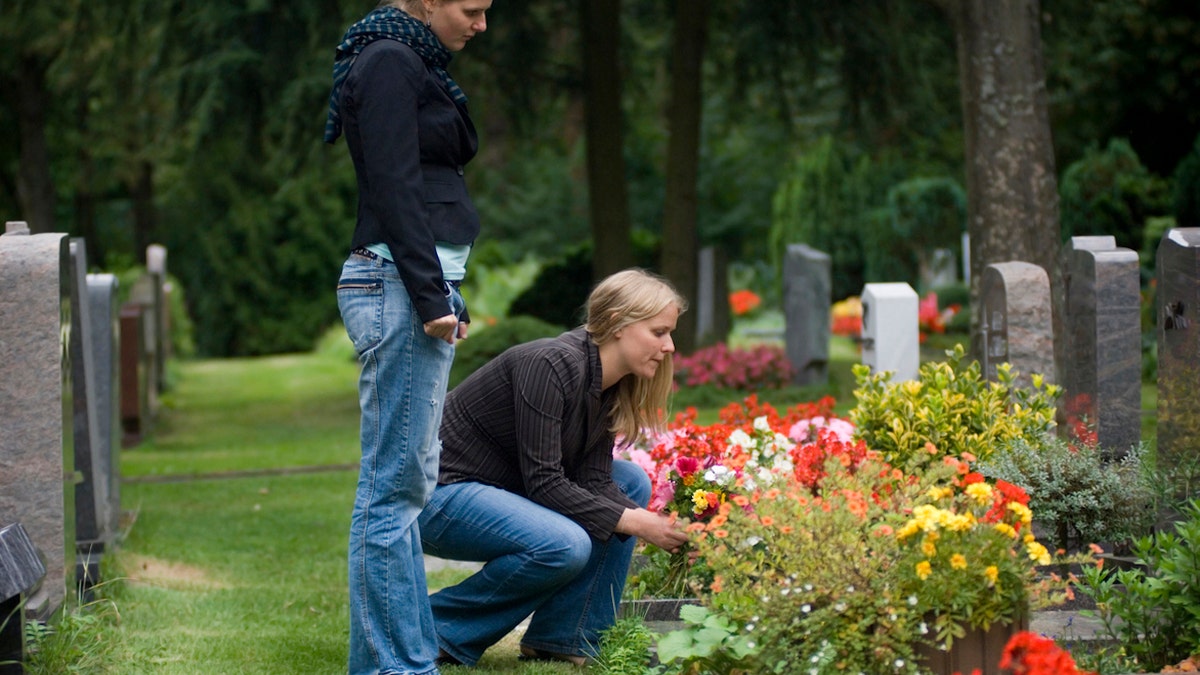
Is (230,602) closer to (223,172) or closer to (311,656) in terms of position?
(311,656)

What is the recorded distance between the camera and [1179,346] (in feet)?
15.9

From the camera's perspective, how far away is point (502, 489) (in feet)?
13.8

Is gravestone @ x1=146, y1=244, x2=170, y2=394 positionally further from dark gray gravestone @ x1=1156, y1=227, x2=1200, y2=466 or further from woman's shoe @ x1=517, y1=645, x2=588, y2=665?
dark gray gravestone @ x1=1156, y1=227, x2=1200, y2=466

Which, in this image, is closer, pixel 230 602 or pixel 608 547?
pixel 608 547

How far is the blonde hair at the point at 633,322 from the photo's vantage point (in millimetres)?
4102

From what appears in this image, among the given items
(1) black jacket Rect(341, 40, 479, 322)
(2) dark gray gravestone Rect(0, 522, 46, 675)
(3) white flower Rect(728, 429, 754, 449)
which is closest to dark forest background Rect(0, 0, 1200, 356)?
(3) white flower Rect(728, 429, 754, 449)

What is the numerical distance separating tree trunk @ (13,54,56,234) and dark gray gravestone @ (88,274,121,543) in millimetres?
17359

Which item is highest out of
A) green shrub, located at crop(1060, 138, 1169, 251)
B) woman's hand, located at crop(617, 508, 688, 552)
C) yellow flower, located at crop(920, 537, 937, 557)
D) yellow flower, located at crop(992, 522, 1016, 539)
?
green shrub, located at crop(1060, 138, 1169, 251)

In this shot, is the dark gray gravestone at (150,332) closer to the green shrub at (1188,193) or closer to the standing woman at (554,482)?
the standing woman at (554,482)

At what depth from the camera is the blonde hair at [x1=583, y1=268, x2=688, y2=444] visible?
4.10 metres

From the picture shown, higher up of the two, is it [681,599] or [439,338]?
[439,338]

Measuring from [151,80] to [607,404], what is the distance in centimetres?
1118

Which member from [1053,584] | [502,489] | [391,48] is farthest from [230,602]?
[1053,584]

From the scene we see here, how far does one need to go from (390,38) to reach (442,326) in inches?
30.7
